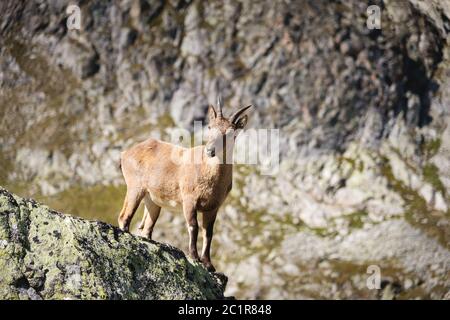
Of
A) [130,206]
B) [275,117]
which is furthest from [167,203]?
[275,117]

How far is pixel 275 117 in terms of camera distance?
204 ft

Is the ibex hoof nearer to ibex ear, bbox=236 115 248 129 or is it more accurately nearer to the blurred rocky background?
ibex ear, bbox=236 115 248 129

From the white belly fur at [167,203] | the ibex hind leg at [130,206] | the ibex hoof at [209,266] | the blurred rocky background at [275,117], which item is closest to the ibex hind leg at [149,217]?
the ibex hind leg at [130,206]

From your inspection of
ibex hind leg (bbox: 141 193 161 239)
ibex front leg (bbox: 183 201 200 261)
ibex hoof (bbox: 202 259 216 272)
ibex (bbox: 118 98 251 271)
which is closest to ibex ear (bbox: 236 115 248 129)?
ibex (bbox: 118 98 251 271)

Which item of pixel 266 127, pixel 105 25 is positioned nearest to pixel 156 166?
pixel 266 127

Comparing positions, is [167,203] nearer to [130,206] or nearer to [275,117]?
[130,206]

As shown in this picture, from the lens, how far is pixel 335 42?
6309 cm

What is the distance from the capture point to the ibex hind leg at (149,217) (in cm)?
2073

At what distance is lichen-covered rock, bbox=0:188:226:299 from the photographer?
9922 mm

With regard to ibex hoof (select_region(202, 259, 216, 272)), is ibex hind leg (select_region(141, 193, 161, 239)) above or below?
above

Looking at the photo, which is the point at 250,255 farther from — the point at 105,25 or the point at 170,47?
the point at 105,25

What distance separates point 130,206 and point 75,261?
9898 millimetres
